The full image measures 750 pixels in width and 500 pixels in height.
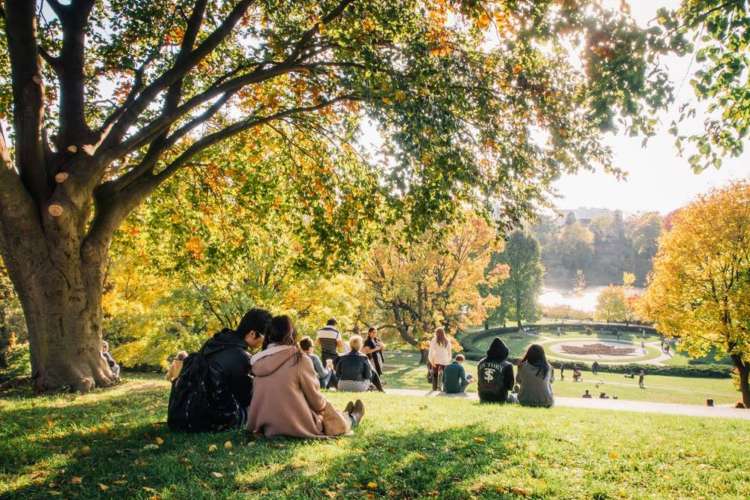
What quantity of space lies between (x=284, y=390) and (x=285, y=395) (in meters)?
0.09

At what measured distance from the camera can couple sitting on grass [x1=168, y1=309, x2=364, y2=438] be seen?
5.22m

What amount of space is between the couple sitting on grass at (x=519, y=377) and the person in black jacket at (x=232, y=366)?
558 cm

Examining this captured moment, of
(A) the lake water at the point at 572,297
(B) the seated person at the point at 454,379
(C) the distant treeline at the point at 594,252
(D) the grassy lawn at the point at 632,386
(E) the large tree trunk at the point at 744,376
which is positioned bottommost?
(D) the grassy lawn at the point at 632,386

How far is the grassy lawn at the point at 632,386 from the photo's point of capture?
27.3 metres

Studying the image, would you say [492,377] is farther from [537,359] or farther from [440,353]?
[440,353]

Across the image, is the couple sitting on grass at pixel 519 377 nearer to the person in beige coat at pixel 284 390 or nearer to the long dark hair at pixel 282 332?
the person in beige coat at pixel 284 390

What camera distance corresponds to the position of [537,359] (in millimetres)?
9656

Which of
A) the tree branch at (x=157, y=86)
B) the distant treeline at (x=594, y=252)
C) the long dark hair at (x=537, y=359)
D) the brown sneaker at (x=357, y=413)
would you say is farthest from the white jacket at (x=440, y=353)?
the distant treeline at (x=594, y=252)

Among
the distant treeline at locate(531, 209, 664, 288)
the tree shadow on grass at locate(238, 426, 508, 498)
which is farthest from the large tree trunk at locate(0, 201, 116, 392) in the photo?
the distant treeline at locate(531, 209, 664, 288)

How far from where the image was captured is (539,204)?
9.50 metres

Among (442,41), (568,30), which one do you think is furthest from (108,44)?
(568,30)

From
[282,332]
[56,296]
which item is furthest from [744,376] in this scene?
[56,296]

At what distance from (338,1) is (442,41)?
7.92 ft

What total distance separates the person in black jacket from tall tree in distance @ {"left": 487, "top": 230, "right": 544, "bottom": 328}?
195 ft
